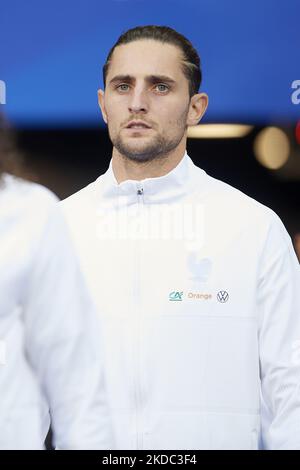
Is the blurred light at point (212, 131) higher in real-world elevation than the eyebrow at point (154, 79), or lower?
lower

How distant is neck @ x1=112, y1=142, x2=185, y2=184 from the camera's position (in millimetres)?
2133

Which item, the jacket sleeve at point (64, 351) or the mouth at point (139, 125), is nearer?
the jacket sleeve at point (64, 351)

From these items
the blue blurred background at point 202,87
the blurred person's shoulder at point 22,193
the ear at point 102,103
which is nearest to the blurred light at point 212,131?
the blue blurred background at point 202,87

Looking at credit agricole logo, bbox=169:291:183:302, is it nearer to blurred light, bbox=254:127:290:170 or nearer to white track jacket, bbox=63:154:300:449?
white track jacket, bbox=63:154:300:449

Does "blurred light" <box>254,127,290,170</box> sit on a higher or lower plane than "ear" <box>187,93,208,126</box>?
lower

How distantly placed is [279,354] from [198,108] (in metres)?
0.74

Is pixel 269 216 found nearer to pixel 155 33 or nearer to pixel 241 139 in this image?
pixel 241 139

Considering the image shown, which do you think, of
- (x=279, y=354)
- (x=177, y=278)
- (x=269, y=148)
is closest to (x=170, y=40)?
(x=269, y=148)

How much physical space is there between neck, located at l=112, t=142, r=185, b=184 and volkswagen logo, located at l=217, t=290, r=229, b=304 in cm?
37

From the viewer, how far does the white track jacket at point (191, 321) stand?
6.73ft

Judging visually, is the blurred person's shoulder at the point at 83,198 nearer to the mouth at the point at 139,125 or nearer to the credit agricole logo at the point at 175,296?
the mouth at the point at 139,125

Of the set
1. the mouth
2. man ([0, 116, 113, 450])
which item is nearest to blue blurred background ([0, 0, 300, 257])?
the mouth

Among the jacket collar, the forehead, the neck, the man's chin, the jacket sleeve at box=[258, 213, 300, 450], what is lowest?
the jacket sleeve at box=[258, 213, 300, 450]
